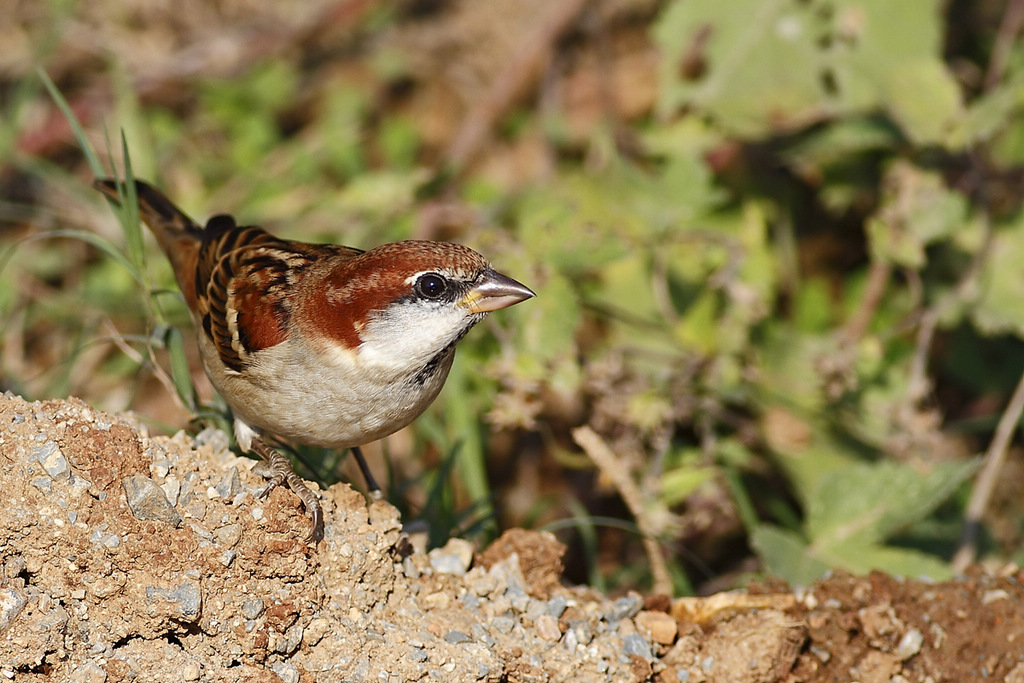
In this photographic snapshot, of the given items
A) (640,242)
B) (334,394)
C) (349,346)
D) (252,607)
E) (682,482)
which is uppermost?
(349,346)

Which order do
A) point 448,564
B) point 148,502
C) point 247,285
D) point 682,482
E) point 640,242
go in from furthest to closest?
1. point 640,242
2. point 682,482
3. point 247,285
4. point 448,564
5. point 148,502

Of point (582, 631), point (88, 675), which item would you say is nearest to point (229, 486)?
point (88, 675)

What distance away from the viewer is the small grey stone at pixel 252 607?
2844 millimetres

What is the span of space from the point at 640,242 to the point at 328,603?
2684 millimetres

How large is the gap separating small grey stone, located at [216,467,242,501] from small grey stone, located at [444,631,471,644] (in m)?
0.71

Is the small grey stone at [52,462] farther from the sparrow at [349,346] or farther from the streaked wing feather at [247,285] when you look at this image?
the streaked wing feather at [247,285]

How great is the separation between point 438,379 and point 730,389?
179 centimetres

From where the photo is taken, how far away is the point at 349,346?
128 inches

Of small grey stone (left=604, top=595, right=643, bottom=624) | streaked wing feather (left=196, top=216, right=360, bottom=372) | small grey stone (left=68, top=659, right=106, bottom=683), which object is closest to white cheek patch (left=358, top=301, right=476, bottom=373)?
streaked wing feather (left=196, top=216, right=360, bottom=372)

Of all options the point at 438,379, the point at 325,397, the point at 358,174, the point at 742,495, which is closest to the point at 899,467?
the point at 742,495

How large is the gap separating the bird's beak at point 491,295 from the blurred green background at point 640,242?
816 mm

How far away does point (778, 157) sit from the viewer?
5.43 meters

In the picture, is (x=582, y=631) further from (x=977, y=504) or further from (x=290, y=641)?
(x=977, y=504)

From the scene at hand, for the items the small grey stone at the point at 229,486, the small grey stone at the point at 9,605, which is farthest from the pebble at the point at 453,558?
the small grey stone at the point at 9,605
